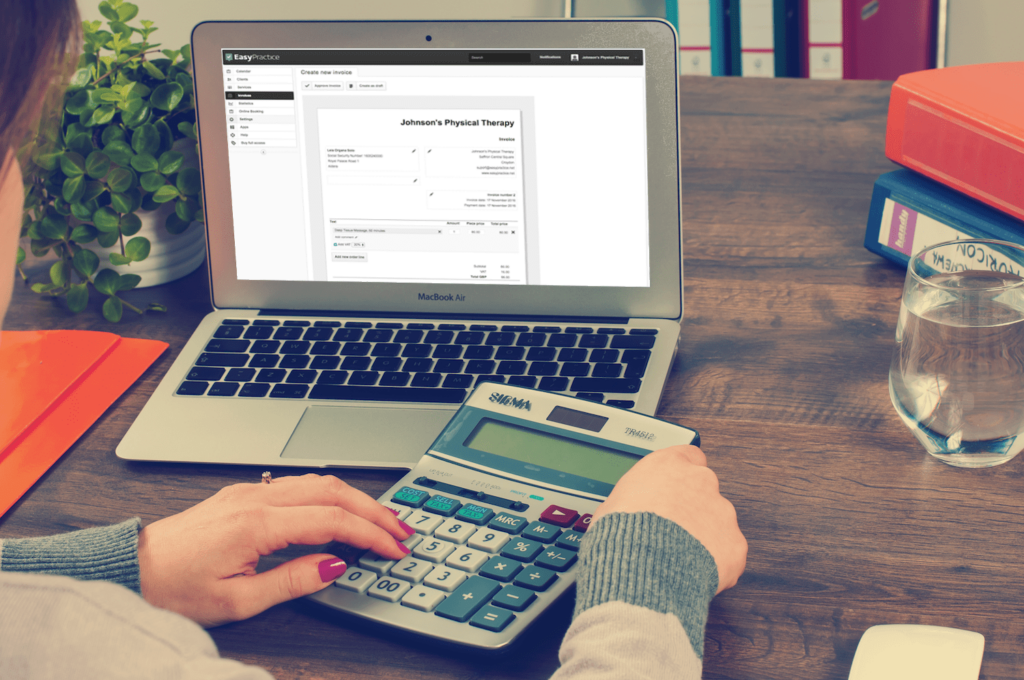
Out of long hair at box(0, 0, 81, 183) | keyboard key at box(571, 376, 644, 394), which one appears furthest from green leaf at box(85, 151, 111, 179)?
keyboard key at box(571, 376, 644, 394)

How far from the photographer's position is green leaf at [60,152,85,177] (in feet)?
2.92

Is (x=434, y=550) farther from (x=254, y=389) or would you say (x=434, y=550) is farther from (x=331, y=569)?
(x=254, y=389)

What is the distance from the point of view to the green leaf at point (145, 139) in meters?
0.90

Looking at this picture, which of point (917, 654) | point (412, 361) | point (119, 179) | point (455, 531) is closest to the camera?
point (917, 654)

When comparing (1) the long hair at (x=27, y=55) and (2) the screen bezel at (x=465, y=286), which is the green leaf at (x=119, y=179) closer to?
(2) the screen bezel at (x=465, y=286)

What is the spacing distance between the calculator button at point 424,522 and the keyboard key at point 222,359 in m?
0.30

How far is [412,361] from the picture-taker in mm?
801

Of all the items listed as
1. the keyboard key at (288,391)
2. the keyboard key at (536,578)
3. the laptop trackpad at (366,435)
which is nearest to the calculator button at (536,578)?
the keyboard key at (536,578)

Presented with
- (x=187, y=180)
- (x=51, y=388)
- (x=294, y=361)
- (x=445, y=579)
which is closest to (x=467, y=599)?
(x=445, y=579)

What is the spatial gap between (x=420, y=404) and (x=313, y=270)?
0.67 feet

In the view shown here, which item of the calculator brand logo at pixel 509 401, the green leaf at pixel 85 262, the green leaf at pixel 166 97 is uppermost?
the green leaf at pixel 166 97

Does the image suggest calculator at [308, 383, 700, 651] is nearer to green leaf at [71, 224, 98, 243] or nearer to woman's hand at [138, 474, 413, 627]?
woman's hand at [138, 474, 413, 627]

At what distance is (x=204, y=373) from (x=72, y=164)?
27 centimetres

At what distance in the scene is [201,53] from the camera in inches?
33.0
